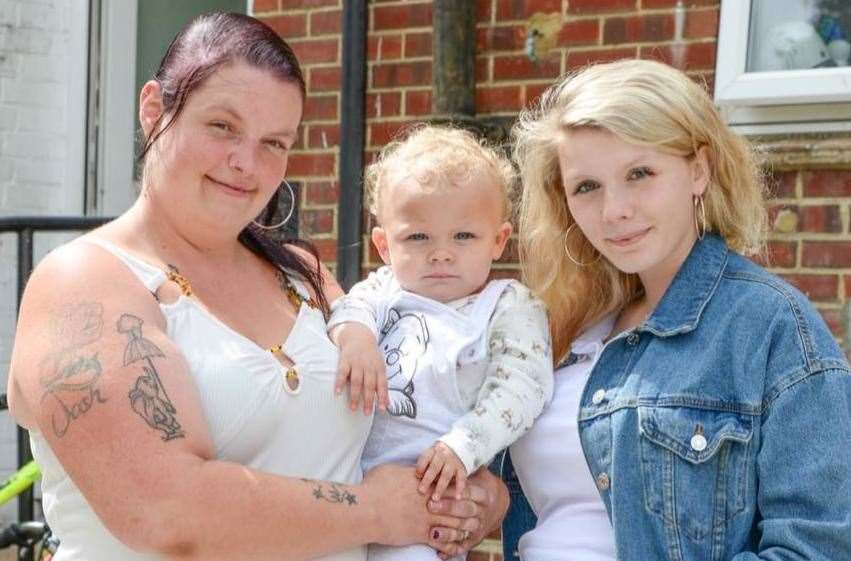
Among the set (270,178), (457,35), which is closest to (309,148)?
(457,35)

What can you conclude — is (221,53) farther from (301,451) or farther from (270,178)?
(301,451)

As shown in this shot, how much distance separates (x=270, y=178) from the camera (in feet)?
7.16

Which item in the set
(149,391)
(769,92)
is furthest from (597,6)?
(149,391)

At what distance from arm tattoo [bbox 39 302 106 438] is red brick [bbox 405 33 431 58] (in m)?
2.58

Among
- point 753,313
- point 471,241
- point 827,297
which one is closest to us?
point 753,313

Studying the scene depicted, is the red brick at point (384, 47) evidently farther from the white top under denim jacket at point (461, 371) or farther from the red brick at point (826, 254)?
the white top under denim jacket at point (461, 371)

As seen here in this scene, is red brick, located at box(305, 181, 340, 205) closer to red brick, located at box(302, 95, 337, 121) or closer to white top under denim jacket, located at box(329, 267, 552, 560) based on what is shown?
red brick, located at box(302, 95, 337, 121)

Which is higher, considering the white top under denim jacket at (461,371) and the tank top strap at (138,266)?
the tank top strap at (138,266)

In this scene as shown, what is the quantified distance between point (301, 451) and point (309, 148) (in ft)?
8.33

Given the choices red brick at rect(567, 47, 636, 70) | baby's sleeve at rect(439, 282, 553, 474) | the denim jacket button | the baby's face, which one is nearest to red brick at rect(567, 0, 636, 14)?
red brick at rect(567, 47, 636, 70)

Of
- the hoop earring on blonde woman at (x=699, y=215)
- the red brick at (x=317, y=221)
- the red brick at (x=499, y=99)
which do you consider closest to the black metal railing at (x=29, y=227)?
the red brick at (x=317, y=221)

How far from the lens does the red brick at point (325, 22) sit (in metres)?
4.46

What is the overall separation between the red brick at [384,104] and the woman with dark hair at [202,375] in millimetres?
2080

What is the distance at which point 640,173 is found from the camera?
213 centimetres
